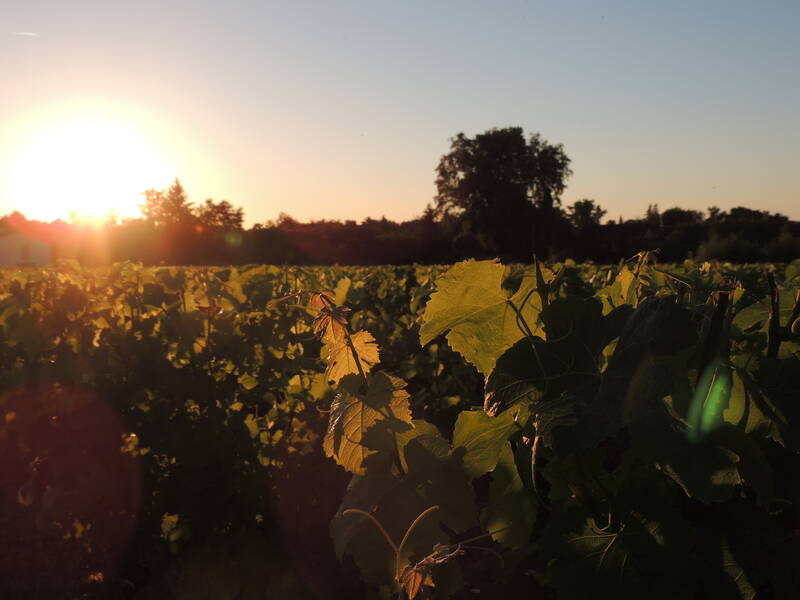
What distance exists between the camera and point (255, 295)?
5074mm

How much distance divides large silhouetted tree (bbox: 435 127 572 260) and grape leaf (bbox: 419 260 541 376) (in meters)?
56.8

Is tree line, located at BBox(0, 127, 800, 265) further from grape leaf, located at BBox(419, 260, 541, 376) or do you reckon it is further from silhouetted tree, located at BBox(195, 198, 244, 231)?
grape leaf, located at BBox(419, 260, 541, 376)

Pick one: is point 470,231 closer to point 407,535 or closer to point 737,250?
point 737,250

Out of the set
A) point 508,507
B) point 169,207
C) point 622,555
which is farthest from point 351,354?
point 169,207

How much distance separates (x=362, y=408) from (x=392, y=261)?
57.1m

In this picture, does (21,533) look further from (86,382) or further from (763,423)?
(763,423)

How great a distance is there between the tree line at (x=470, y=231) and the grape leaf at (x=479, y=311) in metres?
51.8

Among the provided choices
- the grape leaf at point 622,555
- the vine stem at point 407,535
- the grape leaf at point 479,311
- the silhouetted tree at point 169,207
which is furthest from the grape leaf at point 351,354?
the silhouetted tree at point 169,207

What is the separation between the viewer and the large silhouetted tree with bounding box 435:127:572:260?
2328 inches

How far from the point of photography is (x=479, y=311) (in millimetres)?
1144

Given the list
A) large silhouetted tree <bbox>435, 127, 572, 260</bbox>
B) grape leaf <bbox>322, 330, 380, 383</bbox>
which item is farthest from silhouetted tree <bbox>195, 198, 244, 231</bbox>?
grape leaf <bbox>322, 330, 380, 383</bbox>

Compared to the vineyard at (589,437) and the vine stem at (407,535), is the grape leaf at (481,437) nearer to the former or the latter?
the vineyard at (589,437)

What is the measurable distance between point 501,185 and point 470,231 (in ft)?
20.0

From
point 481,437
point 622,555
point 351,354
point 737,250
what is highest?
point 737,250
